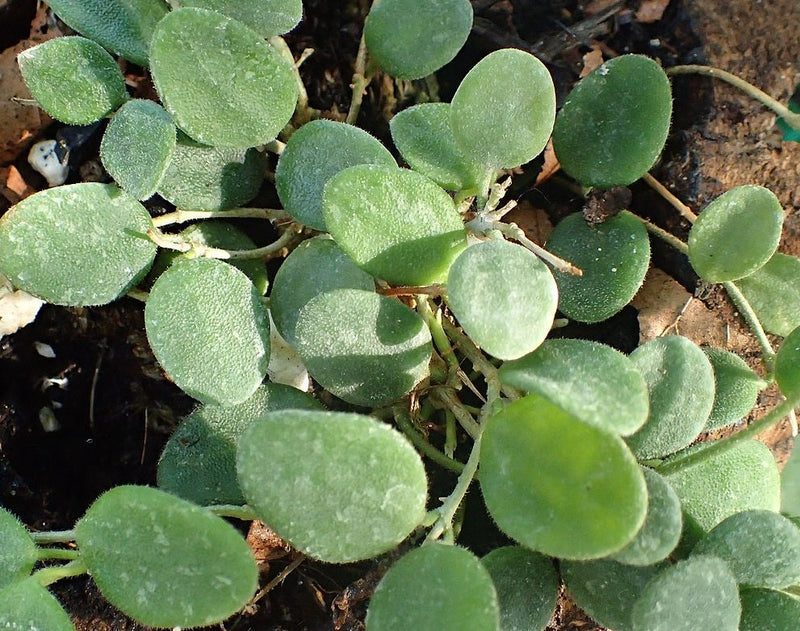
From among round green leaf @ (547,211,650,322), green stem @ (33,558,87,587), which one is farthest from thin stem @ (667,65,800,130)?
green stem @ (33,558,87,587)

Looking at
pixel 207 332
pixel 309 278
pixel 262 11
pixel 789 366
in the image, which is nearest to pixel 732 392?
pixel 789 366

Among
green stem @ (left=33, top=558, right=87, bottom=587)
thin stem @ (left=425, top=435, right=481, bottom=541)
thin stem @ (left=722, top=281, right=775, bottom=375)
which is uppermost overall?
thin stem @ (left=722, top=281, right=775, bottom=375)

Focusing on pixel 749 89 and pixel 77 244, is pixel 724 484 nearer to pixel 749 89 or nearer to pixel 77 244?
pixel 749 89

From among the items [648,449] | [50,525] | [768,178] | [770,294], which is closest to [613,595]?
[648,449]

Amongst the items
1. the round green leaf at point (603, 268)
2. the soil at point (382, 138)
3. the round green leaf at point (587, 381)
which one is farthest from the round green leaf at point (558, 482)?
the soil at point (382, 138)

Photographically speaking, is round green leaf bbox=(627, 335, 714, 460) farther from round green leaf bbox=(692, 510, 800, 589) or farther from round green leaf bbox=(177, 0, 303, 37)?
round green leaf bbox=(177, 0, 303, 37)

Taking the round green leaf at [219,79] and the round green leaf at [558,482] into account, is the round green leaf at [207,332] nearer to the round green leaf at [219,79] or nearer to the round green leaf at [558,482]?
the round green leaf at [219,79]
